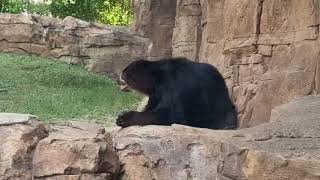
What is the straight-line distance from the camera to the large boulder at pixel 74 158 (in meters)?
3.84

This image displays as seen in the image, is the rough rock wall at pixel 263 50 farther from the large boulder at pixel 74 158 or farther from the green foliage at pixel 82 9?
the green foliage at pixel 82 9

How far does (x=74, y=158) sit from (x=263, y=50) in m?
3.99

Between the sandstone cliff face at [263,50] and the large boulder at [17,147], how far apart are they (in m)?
3.35

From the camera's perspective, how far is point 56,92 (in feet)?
31.1

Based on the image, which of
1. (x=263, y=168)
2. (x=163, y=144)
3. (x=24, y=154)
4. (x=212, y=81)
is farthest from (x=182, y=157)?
(x=212, y=81)

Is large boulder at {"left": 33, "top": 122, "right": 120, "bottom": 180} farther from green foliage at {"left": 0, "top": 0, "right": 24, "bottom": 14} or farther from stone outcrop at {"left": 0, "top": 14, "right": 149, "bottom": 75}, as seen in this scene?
green foliage at {"left": 0, "top": 0, "right": 24, "bottom": 14}

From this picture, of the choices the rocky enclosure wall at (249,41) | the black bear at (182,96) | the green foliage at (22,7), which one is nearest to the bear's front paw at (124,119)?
Result: the black bear at (182,96)

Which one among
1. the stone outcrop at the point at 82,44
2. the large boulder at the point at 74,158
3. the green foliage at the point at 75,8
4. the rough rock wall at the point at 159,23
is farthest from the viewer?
the green foliage at the point at 75,8

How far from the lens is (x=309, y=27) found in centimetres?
641

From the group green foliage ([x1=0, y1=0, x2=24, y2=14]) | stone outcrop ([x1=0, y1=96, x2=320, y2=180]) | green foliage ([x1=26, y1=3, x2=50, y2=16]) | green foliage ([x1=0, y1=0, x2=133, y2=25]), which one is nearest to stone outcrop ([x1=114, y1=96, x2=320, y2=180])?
stone outcrop ([x1=0, y1=96, x2=320, y2=180])

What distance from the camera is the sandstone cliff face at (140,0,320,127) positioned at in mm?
6367

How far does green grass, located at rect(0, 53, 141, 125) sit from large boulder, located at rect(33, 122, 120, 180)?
8.07 feet

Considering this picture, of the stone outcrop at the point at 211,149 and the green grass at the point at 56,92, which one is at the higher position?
the stone outcrop at the point at 211,149

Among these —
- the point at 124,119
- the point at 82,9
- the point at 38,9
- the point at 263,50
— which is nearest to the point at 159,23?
the point at 82,9
